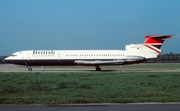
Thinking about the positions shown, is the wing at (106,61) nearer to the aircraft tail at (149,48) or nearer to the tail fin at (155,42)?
the aircraft tail at (149,48)

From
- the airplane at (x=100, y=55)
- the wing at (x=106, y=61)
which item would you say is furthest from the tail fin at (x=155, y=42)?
the wing at (x=106, y=61)

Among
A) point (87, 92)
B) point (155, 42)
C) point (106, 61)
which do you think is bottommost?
point (87, 92)

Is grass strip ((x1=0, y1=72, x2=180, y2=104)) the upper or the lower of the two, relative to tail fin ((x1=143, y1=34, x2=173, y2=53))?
lower

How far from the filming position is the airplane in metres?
45.3

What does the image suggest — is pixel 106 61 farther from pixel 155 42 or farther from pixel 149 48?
pixel 155 42

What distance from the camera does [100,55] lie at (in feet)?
149

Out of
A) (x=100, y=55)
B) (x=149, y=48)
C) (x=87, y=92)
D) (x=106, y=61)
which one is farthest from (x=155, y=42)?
(x=87, y=92)

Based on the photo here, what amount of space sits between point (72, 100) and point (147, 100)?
10.9ft

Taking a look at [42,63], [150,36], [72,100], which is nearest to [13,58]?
[42,63]

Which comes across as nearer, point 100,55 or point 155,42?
point 100,55

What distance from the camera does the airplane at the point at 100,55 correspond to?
45344mm

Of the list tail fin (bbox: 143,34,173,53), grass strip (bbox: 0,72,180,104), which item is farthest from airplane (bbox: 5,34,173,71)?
grass strip (bbox: 0,72,180,104)

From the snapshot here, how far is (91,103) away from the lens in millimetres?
13445

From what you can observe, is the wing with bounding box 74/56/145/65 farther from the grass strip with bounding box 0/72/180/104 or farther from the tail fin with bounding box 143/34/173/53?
the grass strip with bounding box 0/72/180/104
